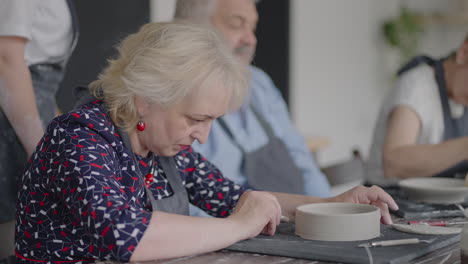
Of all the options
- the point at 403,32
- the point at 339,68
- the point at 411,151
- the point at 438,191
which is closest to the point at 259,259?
the point at 438,191

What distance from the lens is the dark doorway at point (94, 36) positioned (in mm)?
3430

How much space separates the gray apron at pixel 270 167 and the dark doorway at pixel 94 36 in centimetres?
98

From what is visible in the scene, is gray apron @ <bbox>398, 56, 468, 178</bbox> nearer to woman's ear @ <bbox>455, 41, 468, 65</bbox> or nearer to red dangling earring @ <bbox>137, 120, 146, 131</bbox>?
woman's ear @ <bbox>455, 41, 468, 65</bbox>

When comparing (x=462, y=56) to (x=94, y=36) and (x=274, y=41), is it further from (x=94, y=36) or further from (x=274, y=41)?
(x=274, y=41)

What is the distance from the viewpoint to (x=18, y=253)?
1.55m

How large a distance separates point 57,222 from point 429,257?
75cm

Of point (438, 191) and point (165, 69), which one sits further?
point (438, 191)

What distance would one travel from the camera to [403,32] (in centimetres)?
646

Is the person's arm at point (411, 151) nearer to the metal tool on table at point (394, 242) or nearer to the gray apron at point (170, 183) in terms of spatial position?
the gray apron at point (170, 183)

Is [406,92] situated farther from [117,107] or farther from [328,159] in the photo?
[328,159]

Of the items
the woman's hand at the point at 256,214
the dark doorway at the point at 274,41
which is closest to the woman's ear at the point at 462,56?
the woman's hand at the point at 256,214

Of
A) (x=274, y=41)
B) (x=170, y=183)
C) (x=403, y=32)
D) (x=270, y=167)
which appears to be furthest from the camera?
(x=403, y=32)

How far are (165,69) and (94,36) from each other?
2.18 meters

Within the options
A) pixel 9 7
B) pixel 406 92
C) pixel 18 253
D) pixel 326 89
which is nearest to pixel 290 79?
pixel 326 89
